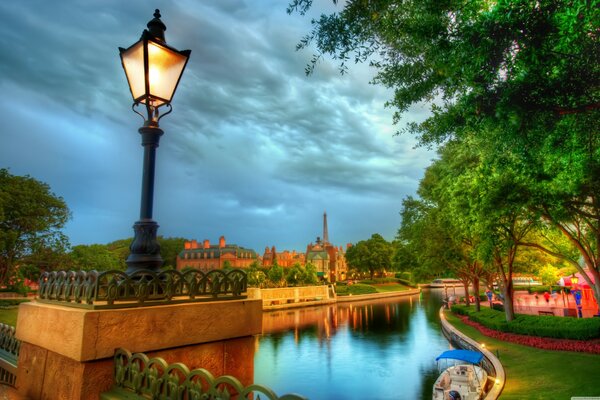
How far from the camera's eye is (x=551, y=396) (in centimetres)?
1221

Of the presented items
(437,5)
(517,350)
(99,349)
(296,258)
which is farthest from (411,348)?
(296,258)

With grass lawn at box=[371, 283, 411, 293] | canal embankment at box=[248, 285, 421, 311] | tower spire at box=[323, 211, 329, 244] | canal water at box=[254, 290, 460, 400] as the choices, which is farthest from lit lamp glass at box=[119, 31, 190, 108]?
tower spire at box=[323, 211, 329, 244]

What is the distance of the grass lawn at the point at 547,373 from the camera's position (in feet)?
40.9

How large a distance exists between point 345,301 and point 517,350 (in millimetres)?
49886

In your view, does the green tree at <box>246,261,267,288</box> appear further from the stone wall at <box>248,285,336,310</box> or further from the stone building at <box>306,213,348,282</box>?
the stone building at <box>306,213,348,282</box>

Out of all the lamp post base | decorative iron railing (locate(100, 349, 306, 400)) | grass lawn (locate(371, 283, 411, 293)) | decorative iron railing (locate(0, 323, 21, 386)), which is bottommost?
grass lawn (locate(371, 283, 411, 293))

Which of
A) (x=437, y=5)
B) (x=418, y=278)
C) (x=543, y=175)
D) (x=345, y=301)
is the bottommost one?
(x=345, y=301)

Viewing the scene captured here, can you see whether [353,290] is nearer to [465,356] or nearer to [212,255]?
[212,255]

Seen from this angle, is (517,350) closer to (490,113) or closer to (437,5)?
(490,113)

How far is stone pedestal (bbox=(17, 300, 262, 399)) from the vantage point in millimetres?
3225

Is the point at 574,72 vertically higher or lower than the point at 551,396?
higher

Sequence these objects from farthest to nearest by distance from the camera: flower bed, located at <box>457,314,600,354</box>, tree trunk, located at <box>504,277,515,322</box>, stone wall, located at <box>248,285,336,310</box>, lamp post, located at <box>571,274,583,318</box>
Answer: stone wall, located at <box>248,285,336,310</box> → lamp post, located at <box>571,274,583,318</box> → tree trunk, located at <box>504,277,515,322</box> → flower bed, located at <box>457,314,600,354</box>

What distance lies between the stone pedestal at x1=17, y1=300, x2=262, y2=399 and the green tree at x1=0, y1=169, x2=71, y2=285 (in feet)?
98.5

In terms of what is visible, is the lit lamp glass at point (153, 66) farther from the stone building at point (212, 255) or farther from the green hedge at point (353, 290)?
the stone building at point (212, 255)
